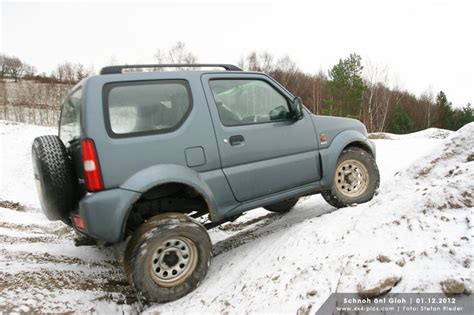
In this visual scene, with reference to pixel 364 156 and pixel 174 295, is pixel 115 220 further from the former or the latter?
pixel 364 156

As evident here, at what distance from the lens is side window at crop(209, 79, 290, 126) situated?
134 inches

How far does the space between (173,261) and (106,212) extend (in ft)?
2.60

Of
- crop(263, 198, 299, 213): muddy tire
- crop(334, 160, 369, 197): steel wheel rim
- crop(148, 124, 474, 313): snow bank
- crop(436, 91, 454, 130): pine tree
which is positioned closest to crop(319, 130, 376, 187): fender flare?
crop(334, 160, 369, 197): steel wheel rim

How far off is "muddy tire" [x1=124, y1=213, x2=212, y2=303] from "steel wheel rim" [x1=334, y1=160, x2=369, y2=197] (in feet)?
7.18

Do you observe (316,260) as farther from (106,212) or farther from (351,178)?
(351,178)

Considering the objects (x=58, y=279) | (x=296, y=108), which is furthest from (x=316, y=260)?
(x=58, y=279)

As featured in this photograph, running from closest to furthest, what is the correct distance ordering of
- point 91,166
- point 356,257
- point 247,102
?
point 356,257 → point 91,166 → point 247,102

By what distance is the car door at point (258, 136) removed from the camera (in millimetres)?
3312

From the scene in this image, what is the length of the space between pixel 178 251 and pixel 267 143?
58.8 inches

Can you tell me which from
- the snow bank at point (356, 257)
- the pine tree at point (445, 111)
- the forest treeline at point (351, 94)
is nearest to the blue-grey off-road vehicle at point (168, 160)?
the snow bank at point (356, 257)

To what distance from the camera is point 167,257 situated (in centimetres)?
294

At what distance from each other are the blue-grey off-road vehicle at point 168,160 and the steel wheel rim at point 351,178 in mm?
597

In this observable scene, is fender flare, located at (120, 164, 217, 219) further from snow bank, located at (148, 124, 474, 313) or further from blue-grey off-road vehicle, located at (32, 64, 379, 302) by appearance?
snow bank, located at (148, 124, 474, 313)

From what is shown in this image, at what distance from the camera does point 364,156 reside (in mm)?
4371
